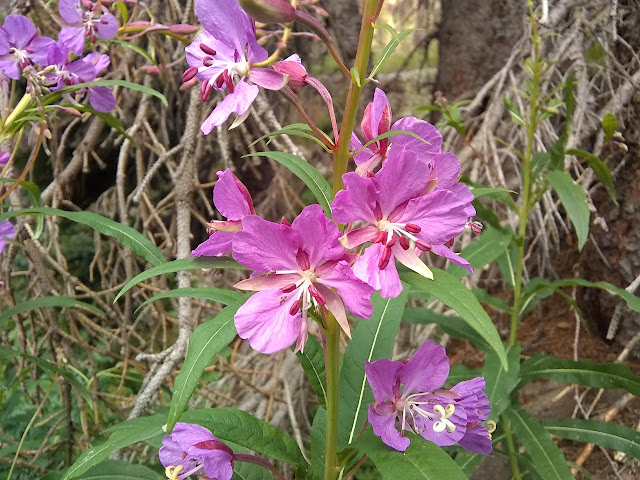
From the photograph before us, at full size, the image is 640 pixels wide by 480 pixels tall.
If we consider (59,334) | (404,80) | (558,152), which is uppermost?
(558,152)

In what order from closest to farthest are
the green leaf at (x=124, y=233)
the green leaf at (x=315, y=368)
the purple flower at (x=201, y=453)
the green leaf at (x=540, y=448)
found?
the purple flower at (x=201, y=453) < the green leaf at (x=315, y=368) < the green leaf at (x=124, y=233) < the green leaf at (x=540, y=448)

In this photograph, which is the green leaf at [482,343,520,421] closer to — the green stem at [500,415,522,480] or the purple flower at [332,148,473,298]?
the green stem at [500,415,522,480]

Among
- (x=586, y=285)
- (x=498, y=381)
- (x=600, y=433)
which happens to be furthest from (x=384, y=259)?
(x=600, y=433)

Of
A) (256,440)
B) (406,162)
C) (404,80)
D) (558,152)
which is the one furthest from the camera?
(404,80)

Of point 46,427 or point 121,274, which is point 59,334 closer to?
point 46,427

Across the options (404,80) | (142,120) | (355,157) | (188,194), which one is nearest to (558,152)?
(355,157)

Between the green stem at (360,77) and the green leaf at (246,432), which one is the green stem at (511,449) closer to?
the green leaf at (246,432)

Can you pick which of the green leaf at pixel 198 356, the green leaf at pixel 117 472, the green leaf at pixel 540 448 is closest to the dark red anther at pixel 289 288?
the green leaf at pixel 198 356
